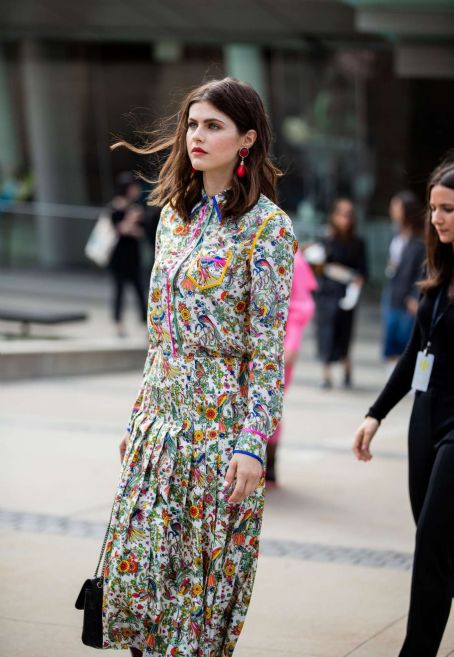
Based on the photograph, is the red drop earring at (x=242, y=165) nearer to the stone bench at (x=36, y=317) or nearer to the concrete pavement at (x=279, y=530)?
the concrete pavement at (x=279, y=530)

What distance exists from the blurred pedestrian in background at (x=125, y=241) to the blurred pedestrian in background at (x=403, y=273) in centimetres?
408

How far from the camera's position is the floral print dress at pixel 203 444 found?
3.55 metres

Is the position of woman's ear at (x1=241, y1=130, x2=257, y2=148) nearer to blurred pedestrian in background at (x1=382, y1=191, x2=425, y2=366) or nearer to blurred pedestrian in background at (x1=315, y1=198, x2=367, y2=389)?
blurred pedestrian in background at (x1=382, y1=191, x2=425, y2=366)

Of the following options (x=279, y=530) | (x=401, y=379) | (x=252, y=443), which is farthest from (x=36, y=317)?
(x=252, y=443)

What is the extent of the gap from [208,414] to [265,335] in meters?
0.29

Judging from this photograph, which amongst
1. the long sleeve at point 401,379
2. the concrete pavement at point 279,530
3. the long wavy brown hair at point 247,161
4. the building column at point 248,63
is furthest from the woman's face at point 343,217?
the building column at point 248,63

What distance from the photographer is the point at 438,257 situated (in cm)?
445

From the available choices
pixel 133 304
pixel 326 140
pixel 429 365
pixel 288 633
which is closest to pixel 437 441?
pixel 429 365

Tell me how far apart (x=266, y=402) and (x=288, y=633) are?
5.56 feet

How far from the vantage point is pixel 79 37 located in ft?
81.5

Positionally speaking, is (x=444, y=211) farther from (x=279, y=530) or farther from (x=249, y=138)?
(x=279, y=530)

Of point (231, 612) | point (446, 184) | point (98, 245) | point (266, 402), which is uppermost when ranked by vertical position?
point (446, 184)

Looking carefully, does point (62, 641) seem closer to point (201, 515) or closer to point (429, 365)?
point (201, 515)

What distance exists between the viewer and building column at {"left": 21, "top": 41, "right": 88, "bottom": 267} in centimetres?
2561
